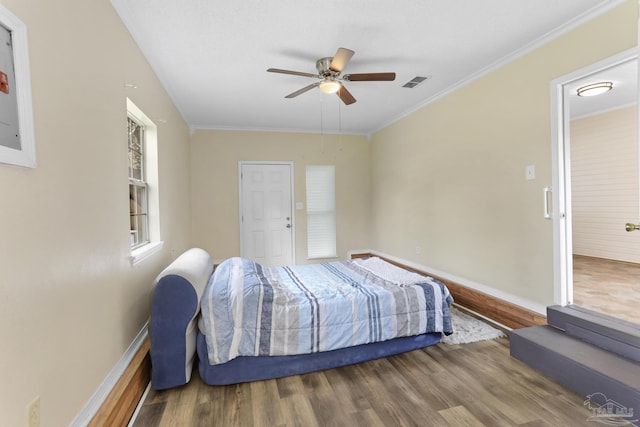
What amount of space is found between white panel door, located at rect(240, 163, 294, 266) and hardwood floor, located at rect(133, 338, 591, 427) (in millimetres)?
3281

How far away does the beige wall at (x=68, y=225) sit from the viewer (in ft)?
3.31

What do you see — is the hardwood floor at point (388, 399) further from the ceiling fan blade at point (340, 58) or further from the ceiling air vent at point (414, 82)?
the ceiling air vent at point (414, 82)

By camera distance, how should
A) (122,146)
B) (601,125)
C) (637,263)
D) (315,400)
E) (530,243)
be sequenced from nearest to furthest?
(315,400) < (122,146) < (530,243) < (637,263) < (601,125)

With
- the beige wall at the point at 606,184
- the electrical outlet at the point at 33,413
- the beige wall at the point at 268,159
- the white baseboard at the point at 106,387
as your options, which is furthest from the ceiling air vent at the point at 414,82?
the electrical outlet at the point at 33,413

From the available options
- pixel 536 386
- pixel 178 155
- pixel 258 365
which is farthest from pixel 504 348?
pixel 178 155

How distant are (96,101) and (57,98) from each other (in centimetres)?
40

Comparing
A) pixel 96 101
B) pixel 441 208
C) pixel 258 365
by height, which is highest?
pixel 96 101

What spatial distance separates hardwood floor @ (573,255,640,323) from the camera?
264 cm

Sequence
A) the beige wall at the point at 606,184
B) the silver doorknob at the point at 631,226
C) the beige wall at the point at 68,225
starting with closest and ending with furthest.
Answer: the beige wall at the point at 68,225, the silver doorknob at the point at 631,226, the beige wall at the point at 606,184

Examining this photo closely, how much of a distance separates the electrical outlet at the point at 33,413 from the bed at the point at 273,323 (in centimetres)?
80

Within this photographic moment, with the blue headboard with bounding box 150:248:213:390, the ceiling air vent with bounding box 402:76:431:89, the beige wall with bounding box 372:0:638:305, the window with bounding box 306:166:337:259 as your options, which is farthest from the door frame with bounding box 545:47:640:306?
the window with bounding box 306:166:337:259

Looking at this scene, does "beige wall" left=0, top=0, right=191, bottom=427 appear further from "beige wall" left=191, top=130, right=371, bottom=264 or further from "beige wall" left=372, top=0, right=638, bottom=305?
"beige wall" left=372, top=0, right=638, bottom=305

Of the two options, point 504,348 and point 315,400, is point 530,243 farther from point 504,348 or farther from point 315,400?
point 315,400

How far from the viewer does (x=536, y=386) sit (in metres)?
1.95
